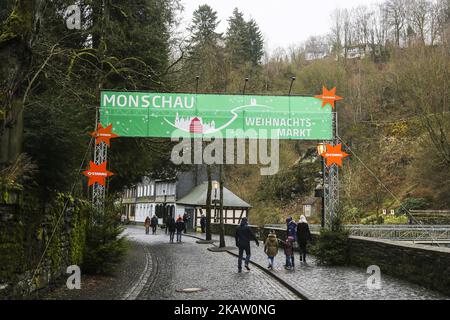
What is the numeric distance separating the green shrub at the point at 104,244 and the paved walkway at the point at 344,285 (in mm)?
4601

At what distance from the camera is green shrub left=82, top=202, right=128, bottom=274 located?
42.9 feet

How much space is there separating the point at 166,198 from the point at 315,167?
1812cm

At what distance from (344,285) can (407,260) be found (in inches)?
75.9

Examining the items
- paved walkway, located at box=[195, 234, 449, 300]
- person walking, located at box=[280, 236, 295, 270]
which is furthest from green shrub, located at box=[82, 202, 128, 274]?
person walking, located at box=[280, 236, 295, 270]

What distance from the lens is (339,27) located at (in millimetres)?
69938

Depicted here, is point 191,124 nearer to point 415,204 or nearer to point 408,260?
point 408,260

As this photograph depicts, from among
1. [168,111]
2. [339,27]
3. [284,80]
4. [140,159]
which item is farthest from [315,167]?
[168,111]

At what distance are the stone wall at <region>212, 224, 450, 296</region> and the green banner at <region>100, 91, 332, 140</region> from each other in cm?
414

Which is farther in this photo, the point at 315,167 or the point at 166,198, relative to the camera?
the point at 166,198

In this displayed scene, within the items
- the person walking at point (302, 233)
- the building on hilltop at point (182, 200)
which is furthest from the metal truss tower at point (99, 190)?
the building on hilltop at point (182, 200)

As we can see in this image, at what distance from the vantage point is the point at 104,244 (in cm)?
1337

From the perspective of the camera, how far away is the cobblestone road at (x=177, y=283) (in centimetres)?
1007

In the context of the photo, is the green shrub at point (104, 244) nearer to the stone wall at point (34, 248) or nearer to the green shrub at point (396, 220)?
the stone wall at point (34, 248)
